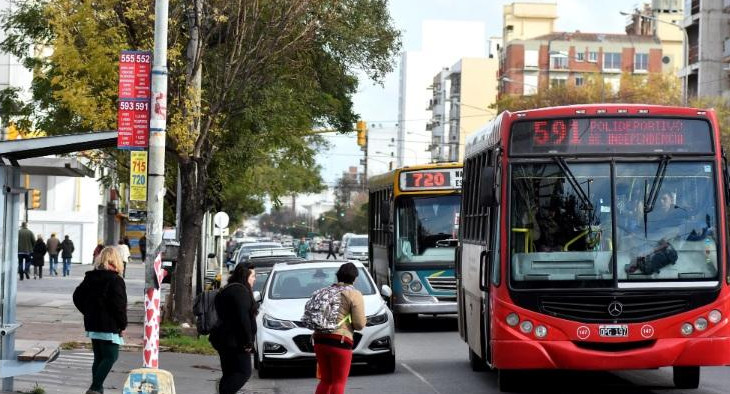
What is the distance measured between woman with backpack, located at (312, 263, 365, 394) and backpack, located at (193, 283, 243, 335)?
4.14 feet

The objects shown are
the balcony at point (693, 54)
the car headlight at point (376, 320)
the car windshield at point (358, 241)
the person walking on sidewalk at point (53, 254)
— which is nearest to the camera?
the car headlight at point (376, 320)

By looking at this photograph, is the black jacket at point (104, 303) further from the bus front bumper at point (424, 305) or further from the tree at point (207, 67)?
the bus front bumper at point (424, 305)

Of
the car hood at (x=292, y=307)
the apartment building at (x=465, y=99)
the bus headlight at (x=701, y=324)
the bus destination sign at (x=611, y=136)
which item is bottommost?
the car hood at (x=292, y=307)

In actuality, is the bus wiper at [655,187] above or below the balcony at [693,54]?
below

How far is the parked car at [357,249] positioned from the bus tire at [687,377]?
39.6 m

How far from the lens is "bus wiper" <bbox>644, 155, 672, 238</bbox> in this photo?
538 inches

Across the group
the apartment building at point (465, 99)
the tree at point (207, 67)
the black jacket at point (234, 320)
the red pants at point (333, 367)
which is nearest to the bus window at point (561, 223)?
the red pants at point (333, 367)

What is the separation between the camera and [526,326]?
44.8 ft

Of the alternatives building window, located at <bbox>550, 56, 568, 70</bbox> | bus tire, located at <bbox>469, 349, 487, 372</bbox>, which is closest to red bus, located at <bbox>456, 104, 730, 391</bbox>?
bus tire, located at <bbox>469, 349, 487, 372</bbox>

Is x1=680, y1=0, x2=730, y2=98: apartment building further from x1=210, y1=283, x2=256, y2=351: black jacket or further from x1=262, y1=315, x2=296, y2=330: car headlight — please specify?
x1=210, y1=283, x2=256, y2=351: black jacket

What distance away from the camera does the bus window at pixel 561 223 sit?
44.7ft

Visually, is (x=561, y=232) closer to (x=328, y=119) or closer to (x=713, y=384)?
(x=713, y=384)

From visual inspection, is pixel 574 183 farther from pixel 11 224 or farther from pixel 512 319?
pixel 11 224

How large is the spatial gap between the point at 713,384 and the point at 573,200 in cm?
340
